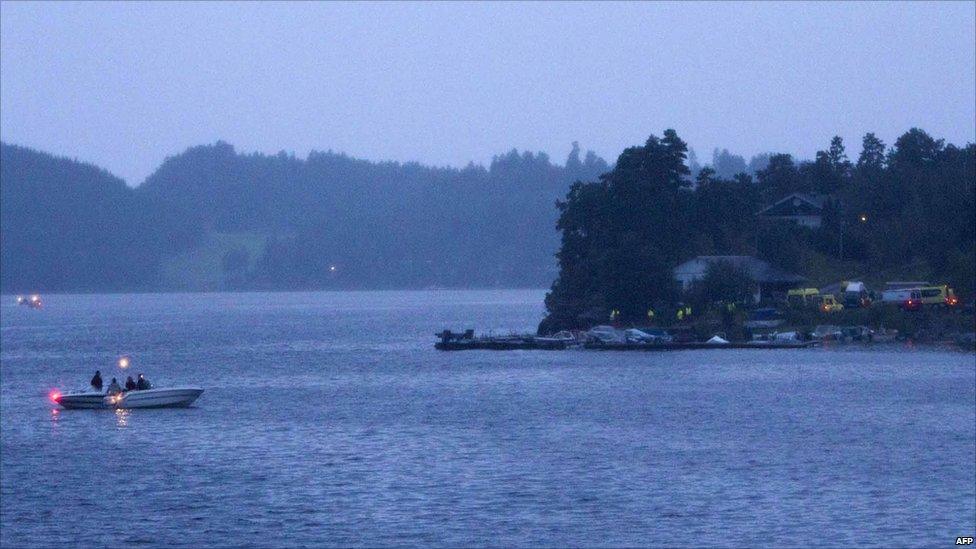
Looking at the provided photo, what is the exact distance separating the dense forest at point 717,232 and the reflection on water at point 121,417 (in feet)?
112

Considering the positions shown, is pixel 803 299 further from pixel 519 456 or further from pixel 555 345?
pixel 519 456

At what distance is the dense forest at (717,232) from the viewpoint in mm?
72438

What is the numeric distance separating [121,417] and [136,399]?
3.80 ft

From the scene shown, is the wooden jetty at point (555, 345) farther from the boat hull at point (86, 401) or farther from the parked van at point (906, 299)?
the boat hull at point (86, 401)

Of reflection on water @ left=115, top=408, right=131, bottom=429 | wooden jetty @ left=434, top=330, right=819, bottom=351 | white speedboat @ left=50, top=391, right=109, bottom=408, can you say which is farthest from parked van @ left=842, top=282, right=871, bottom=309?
white speedboat @ left=50, top=391, right=109, bottom=408

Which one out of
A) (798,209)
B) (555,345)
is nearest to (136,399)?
(555,345)

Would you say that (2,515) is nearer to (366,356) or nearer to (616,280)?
(366,356)

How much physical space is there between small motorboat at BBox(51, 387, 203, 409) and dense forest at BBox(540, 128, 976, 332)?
32.4m

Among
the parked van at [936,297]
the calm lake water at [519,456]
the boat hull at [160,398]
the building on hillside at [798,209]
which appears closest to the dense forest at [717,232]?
the parked van at [936,297]

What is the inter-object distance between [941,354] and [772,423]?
2485cm

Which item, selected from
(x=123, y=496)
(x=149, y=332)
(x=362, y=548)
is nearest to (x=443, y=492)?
(x=362, y=548)

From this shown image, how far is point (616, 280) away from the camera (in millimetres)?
71812

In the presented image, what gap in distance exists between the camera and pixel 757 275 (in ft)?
247

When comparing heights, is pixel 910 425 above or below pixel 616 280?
below
